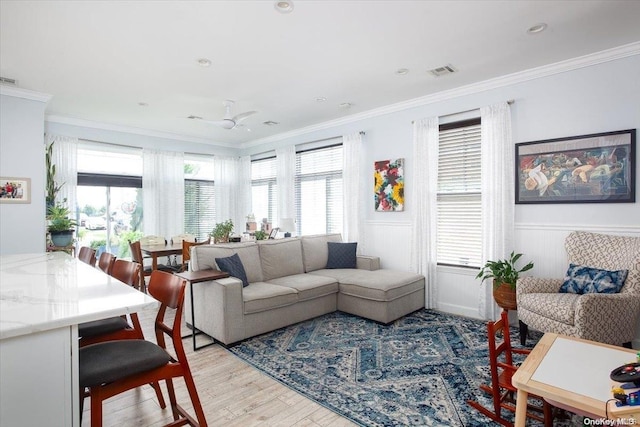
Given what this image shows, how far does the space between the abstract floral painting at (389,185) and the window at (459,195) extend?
1.88 feet

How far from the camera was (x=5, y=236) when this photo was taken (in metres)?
4.43

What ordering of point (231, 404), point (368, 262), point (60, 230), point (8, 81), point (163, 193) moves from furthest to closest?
point (163, 193)
point (368, 262)
point (60, 230)
point (8, 81)
point (231, 404)

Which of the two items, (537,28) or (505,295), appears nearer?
(537,28)

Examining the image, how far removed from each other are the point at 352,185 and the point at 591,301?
3.51 m

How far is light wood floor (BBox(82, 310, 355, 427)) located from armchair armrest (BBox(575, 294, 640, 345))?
2.08m

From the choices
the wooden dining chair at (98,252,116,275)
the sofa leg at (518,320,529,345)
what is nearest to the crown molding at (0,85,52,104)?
the wooden dining chair at (98,252,116,275)

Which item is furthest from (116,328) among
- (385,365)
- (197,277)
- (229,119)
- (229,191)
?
(229,191)

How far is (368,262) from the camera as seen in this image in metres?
5.08

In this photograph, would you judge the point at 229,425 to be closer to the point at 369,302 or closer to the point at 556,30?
the point at 369,302

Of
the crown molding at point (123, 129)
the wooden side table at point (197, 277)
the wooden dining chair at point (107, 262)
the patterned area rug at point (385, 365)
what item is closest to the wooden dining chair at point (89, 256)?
the wooden dining chair at point (107, 262)

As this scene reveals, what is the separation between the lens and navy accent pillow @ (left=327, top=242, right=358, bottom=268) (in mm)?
5133

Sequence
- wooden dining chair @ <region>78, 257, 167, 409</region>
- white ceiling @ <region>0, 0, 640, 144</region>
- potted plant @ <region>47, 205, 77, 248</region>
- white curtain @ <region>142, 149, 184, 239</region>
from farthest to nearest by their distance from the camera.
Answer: white curtain @ <region>142, 149, 184, 239</region> → potted plant @ <region>47, 205, 77, 248</region> → white ceiling @ <region>0, 0, 640, 144</region> → wooden dining chair @ <region>78, 257, 167, 409</region>

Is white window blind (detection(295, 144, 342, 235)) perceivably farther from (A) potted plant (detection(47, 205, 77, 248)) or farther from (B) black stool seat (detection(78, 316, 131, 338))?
(B) black stool seat (detection(78, 316, 131, 338))

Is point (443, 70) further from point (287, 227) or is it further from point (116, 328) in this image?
point (116, 328)
